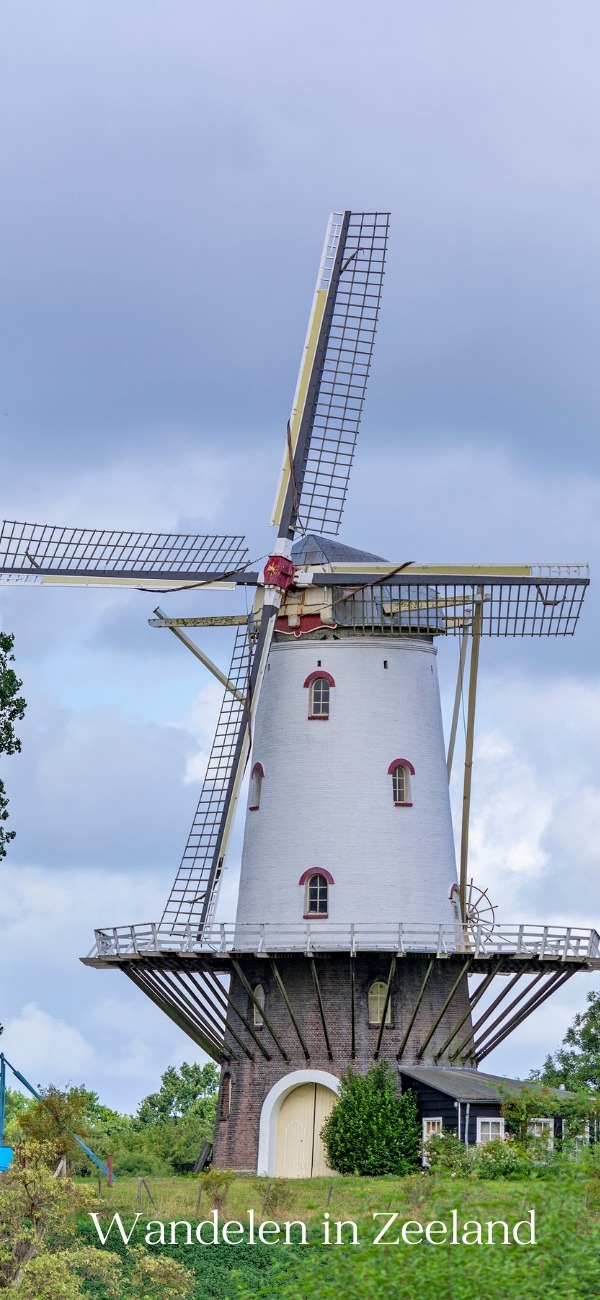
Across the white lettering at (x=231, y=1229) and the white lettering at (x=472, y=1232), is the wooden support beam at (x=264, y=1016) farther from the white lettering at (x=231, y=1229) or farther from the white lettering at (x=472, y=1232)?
the white lettering at (x=472, y=1232)

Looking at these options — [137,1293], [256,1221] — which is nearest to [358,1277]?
[137,1293]

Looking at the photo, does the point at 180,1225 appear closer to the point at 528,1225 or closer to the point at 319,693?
the point at 319,693

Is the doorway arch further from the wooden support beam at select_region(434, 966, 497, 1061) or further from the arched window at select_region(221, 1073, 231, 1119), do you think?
the wooden support beam at select_region(434, 966, 497, 1061)

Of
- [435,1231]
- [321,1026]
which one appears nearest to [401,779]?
[321,1026]

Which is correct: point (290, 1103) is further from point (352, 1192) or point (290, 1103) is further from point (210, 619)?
point (210, 619)

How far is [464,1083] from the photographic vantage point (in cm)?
3603

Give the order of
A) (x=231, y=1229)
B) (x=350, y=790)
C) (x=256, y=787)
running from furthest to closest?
1. (x=256, y=787)
2. (x=350, y=790)
3. (x=231, y=1229)

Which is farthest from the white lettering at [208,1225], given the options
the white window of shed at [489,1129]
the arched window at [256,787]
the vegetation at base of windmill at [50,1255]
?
the arched window at [256,787]

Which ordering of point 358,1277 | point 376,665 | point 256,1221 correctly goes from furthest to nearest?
point 376,665
point 256,1221
point 358,1277

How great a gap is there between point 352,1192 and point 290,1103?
6789mm

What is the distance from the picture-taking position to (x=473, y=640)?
127ft

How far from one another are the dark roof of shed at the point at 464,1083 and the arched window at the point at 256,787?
619 centimetres

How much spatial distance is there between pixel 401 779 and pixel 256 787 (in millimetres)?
3135

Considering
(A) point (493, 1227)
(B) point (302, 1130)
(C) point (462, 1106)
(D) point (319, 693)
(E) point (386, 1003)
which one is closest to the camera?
(A) point (493, 1227)
